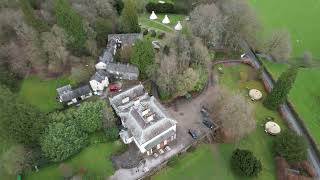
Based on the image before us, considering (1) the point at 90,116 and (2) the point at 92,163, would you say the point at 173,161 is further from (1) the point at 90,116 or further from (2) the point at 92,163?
(1) the point at 90,116

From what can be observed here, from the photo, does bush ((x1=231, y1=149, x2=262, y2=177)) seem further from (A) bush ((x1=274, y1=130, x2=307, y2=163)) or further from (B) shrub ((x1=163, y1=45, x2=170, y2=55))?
(B) shrub ((x1=163, y1=45, x2=170, y2=55))

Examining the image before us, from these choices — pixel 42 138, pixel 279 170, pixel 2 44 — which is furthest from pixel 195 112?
pixel 2 44

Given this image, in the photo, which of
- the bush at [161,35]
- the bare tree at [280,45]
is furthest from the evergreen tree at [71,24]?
the bare tree at [280,45]

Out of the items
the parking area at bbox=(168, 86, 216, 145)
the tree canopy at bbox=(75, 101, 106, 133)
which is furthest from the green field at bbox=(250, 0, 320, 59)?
the tree canopy at bbox=(75, 101, 106, 133)

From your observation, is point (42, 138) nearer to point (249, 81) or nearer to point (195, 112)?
point (195, 112)

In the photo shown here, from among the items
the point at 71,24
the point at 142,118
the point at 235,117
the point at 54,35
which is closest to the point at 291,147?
the point at 235,117

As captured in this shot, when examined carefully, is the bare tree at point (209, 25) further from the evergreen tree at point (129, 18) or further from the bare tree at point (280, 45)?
the evergreen tree at point (129, 18)
